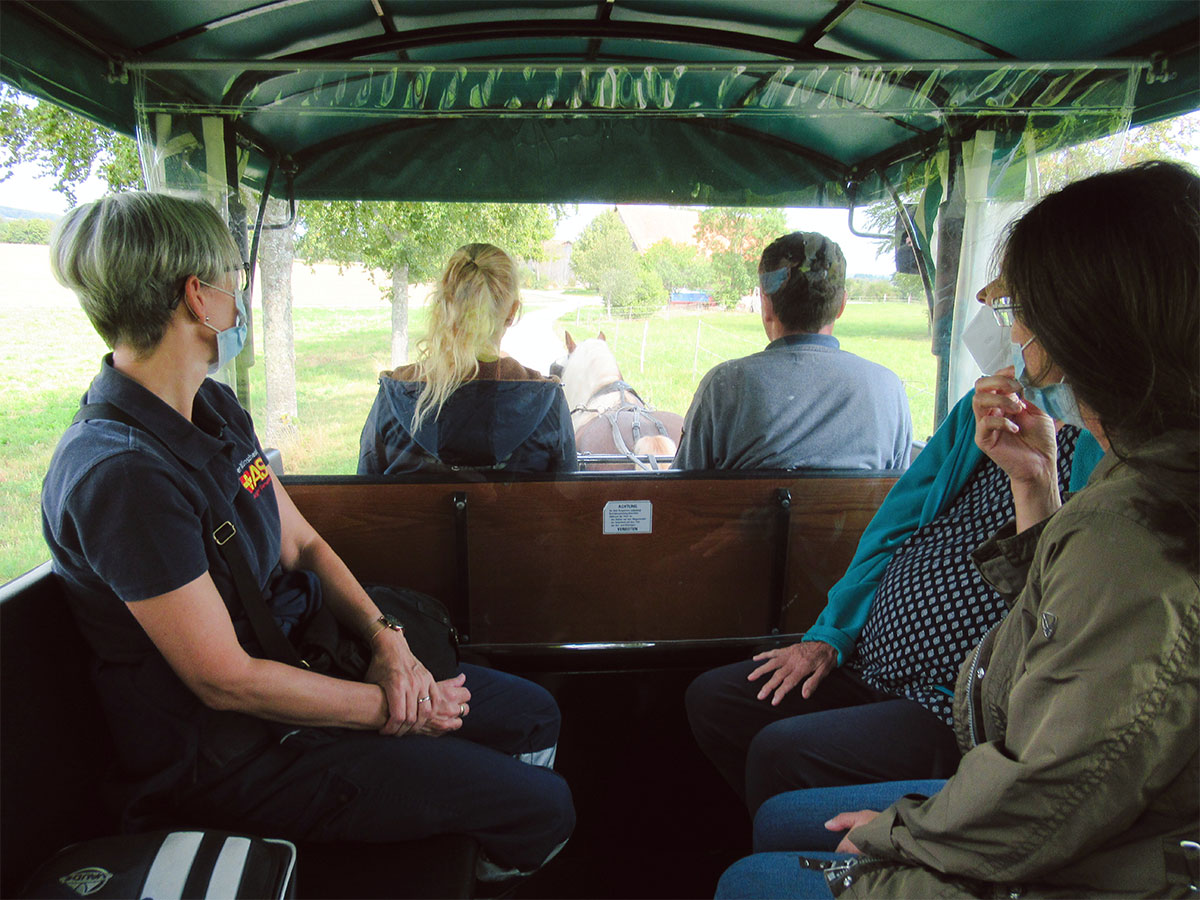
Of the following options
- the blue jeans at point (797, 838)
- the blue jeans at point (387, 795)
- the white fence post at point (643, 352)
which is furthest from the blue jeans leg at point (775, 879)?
the white fence post at point (643, 352)

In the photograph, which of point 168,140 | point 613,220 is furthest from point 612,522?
point 168,140

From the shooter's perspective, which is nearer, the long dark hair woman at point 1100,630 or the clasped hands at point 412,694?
the long dark hair woman at point 1100,630

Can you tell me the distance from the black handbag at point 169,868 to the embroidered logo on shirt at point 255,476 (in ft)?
2.37

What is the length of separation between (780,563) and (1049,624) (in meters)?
1.58

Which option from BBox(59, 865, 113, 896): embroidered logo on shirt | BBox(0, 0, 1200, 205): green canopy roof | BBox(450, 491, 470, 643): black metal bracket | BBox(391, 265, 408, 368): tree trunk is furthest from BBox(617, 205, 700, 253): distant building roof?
BBox(59, 865, 113, 896): embroidered logo on shirt

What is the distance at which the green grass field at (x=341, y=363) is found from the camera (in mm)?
1991

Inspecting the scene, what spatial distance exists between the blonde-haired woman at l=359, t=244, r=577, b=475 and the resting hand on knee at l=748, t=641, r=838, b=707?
3.29 feet

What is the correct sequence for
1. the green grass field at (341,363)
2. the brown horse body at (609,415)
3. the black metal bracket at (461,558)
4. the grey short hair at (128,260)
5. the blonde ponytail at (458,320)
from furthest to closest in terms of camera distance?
1. the brown horse body at (609,415)
2. the blonde ponytail at (458,320)
3. the black metal bracket at (461,558)
4. the green grass field at (341,363)
5. the grey short hair at (128,260)

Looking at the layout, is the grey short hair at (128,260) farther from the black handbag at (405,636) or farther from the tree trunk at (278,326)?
the tree trunk at (278,326)

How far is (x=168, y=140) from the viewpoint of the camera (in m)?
2.61

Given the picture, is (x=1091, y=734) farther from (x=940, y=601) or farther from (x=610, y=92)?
(x=610, y=92)

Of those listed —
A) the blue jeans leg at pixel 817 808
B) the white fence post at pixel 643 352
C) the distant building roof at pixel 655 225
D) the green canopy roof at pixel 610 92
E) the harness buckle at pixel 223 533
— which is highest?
the green canopy roof at pixel 610 92

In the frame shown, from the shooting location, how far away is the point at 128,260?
5.21 feet

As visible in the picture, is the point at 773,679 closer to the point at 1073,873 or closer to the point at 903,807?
the point at 903,807
